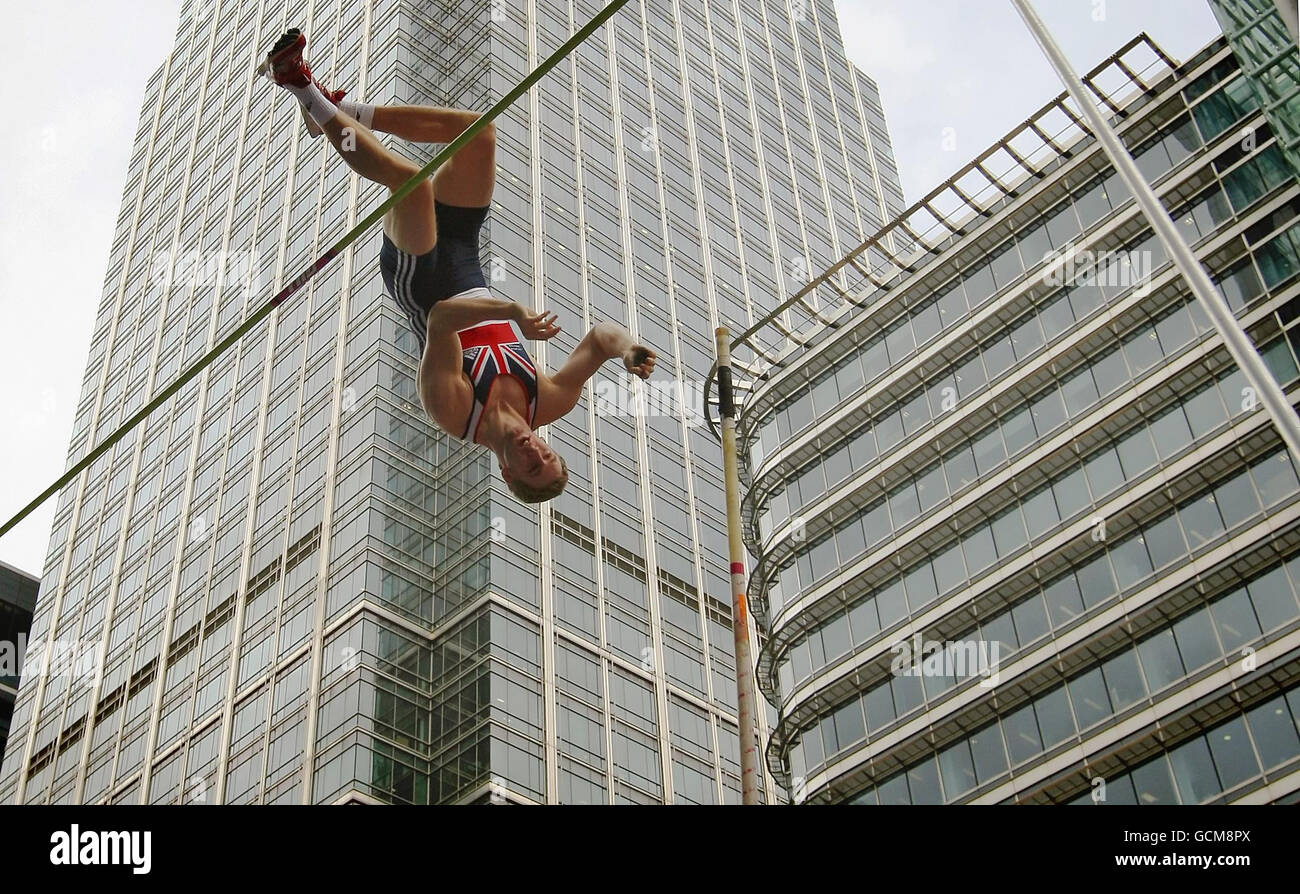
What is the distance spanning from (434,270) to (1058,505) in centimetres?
2070

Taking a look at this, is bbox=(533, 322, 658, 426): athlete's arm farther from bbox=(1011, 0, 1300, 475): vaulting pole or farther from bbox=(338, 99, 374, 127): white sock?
bbox=(1011, 0, 1300, 475): vaulting pole

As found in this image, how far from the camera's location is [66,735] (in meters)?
72.1

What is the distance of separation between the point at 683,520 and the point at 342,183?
23.1 metres

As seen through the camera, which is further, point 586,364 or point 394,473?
point 394,473

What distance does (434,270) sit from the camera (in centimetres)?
3416

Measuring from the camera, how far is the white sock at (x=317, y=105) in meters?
26.8

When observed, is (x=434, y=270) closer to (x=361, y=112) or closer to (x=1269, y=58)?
(x=361, y=112)

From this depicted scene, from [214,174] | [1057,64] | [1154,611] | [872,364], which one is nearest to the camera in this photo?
[1057,64]

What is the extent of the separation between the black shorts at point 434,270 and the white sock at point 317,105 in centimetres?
565

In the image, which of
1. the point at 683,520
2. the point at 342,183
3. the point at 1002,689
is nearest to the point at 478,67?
the point at 342,183

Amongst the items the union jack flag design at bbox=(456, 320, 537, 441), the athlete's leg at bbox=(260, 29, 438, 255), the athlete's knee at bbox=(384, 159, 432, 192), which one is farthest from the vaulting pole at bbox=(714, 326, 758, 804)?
the union jack flag design at bbox=(456, 320, 537, 441)

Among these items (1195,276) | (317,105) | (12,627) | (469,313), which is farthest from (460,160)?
(12,627)
